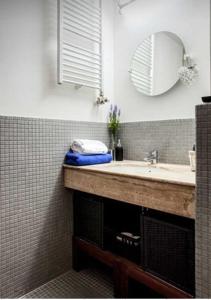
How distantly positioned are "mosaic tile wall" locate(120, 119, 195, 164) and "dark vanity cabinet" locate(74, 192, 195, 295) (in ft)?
1.58

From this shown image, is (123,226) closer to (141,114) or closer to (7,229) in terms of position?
(7,229)

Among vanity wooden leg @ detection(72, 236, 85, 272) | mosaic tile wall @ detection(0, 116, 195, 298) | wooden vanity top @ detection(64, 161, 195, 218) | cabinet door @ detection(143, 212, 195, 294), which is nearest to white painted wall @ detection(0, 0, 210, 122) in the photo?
mosaic tile wall @ detection(0, 116, 195, 298)

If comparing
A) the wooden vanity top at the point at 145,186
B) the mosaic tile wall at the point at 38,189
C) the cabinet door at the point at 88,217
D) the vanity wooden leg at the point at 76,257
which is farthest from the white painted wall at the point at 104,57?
the vanity wooden leg at the point at 76,257

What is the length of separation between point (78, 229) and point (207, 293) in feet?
3.40

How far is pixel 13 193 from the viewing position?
138 cm

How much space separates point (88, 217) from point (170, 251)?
2.19 feet

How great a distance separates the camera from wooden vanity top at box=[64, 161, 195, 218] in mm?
989

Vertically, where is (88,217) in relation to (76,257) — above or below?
above

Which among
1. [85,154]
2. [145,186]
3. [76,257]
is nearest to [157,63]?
[85,154]

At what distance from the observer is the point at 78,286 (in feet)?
5.00

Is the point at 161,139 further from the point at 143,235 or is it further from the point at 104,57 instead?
the point at 104,57

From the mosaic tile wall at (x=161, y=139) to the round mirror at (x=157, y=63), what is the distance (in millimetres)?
279

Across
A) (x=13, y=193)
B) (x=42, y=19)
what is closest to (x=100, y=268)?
(x=13, y=193)

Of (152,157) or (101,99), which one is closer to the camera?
(152,157)
